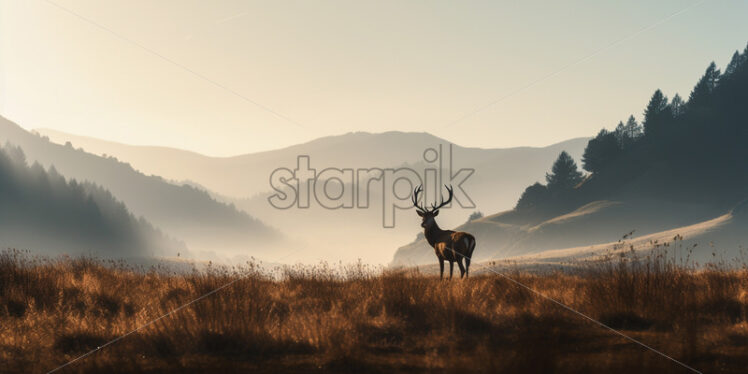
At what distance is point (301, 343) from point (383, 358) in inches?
52.8

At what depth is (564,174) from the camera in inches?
5010

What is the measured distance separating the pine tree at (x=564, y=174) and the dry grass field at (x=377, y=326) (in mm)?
118692

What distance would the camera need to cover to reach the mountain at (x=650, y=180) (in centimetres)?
11069

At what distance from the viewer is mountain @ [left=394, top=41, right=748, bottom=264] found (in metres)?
111

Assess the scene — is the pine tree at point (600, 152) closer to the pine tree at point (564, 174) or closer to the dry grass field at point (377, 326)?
the pine tree at point (564, 174)

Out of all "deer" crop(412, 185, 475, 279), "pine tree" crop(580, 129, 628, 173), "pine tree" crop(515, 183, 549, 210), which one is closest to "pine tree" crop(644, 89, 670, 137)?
"pine tree" crop(580, 129, 628, 173)

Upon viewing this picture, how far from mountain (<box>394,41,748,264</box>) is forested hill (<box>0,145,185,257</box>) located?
92.7 m

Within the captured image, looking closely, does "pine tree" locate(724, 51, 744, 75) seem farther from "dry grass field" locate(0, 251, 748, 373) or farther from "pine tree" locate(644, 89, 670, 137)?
"dry grass field" locate(0, 251, 748, 373)

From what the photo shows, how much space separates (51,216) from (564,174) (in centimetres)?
14061

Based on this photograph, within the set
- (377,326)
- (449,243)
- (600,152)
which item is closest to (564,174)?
(600,152)

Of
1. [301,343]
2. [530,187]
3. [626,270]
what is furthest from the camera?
[530,187]

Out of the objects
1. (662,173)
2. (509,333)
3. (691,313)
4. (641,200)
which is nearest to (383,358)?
(509,333)

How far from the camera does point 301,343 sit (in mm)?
8445

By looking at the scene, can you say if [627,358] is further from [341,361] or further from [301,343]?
[301,343]
